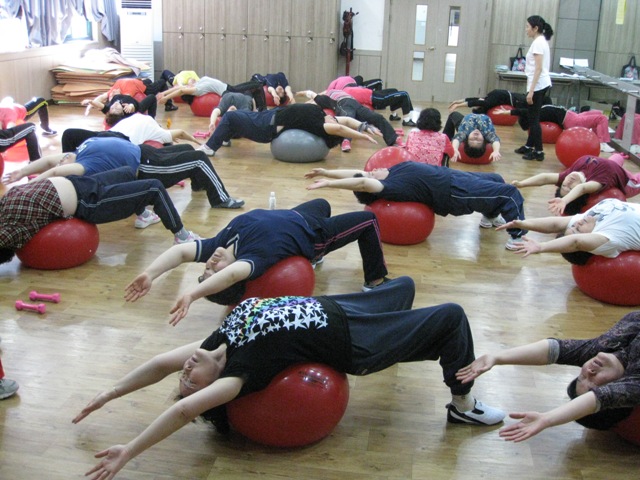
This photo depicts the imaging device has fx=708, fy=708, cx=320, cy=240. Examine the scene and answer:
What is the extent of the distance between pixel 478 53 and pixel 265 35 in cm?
321

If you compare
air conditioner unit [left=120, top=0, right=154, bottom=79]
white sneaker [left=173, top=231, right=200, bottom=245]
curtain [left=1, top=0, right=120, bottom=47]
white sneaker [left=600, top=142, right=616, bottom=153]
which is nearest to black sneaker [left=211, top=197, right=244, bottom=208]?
white sneaker [left=173, top=231, right=200, bottom=245]

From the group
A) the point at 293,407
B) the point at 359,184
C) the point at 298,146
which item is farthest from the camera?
the point at 298,146

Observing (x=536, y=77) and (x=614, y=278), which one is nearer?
(x=614, y=278)

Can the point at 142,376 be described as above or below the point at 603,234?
below

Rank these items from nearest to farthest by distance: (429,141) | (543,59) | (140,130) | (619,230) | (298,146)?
(619,230), (140,130), (429,141), (298,146), (543,59)

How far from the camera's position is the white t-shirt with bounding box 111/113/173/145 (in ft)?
17.4

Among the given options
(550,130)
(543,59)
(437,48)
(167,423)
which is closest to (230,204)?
(167,423)

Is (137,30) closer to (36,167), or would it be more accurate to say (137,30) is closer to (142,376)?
(36,167)

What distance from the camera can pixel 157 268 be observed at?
9.90 feet

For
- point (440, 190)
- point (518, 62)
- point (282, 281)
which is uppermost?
point (518, 62)

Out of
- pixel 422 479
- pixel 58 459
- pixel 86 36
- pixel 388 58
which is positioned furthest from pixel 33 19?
pixel 422 479

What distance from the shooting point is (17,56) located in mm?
8383

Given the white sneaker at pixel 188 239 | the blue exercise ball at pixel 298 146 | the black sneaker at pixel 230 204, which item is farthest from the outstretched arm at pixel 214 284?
the blue exercise ball at pixel 298 146

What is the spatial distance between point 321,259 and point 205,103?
501cm
